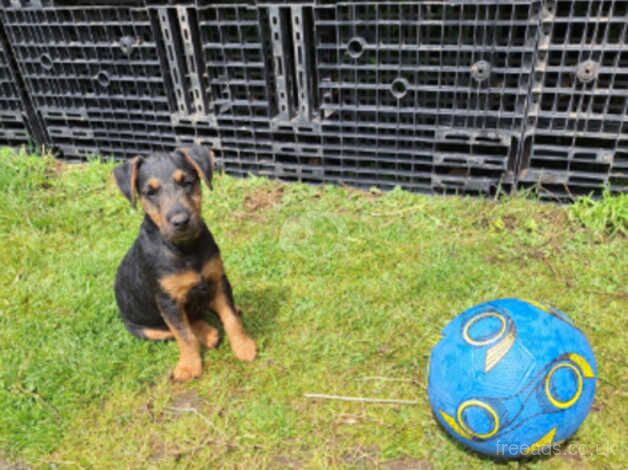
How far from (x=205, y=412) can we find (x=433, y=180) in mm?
3166

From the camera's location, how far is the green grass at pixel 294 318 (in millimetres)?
3160

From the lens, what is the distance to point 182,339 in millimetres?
3410

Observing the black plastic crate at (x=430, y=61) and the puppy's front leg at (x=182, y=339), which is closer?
the puppy's front leg at (x=182, y=339)

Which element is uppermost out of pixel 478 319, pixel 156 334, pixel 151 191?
pixel 151 191

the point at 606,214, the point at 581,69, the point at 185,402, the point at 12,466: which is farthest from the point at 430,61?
the point at 12,466

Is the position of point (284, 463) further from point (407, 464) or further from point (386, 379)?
point (386, 379)

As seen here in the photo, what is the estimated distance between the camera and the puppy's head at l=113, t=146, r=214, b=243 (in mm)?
2936

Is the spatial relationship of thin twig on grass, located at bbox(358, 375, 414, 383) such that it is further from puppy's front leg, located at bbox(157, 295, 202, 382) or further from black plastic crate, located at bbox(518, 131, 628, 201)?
black plastic crate, located at bbox(518, 131, 628, 201)

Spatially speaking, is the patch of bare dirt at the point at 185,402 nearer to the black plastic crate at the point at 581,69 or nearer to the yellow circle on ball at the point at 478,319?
the yellow circle on ball at the point at 478,319

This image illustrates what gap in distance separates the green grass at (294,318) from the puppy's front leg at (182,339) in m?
0.10

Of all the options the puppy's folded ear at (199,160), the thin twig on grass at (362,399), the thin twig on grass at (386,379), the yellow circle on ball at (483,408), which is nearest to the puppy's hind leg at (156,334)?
the thin twig on grass at (362,399)

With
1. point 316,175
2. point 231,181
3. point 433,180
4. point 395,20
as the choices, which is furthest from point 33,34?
point 433,180

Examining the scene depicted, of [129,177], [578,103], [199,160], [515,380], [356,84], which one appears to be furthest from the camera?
[356,84]

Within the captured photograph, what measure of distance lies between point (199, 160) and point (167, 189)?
28cm
